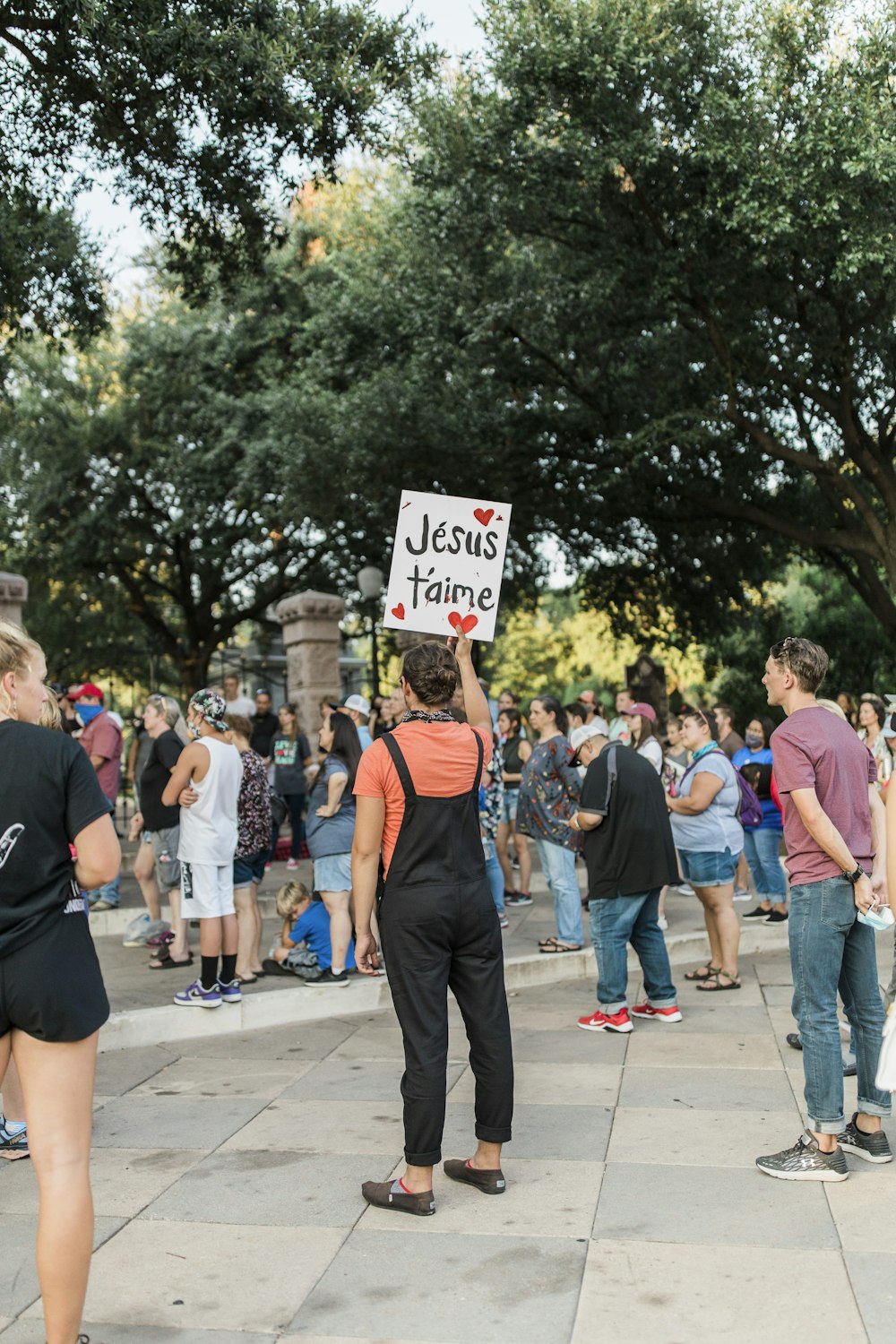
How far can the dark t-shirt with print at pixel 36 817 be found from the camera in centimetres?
313

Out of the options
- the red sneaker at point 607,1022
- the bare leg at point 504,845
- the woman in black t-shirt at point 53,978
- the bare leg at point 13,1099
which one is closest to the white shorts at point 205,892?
→ the bare leg at point 13,1099

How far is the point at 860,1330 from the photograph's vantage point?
340 centimetres

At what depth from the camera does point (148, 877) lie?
9.74 meters

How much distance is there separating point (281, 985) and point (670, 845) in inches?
106

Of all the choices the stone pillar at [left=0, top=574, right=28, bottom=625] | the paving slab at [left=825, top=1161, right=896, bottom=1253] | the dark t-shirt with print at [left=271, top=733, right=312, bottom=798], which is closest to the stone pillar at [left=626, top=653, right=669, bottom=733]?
the dark t-shirt with print at [left=271, top=733, right=312, bottom=798]

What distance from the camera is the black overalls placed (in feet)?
14.3

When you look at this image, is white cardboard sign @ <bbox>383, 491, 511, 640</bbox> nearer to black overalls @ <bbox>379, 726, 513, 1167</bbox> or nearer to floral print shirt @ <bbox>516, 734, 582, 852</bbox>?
black overalls @ <bbox>379, 726, 513, 1167</bbox>

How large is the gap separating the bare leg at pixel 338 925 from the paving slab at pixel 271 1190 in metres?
2.99

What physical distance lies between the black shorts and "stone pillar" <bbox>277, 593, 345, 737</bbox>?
45.4 feet

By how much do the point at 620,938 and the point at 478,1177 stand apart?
263cm

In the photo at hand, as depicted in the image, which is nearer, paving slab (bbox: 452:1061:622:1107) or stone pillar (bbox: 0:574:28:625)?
paving slab (bbox: 452:1061:622:1107)

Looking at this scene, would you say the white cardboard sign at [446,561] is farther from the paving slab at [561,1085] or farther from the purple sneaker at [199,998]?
the purple sneaker at [199,998]

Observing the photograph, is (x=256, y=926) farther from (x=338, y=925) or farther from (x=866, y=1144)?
(x=866, y=1144)

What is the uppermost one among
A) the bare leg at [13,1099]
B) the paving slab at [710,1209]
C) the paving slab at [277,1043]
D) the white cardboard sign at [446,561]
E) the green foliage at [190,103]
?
the green foliage at [190,103]
